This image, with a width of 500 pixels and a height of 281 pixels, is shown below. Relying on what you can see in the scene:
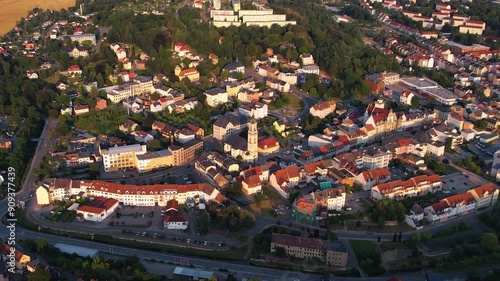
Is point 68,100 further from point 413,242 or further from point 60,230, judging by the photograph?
point 413,242

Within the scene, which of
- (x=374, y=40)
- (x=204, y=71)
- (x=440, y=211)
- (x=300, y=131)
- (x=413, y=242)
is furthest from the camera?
(x=374, y=40)

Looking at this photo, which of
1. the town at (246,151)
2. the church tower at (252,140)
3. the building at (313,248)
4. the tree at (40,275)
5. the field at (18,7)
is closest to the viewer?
the tree at (40,275)

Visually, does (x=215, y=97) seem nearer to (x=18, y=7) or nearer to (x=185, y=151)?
(x=185, y=151)

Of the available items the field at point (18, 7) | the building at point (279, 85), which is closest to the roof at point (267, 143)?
the building at point (279, 85)

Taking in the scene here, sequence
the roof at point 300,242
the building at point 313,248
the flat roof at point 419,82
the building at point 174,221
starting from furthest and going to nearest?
the flat roof at point 419,82 < the building at point 174,221 < the roof at point 300,242 < the building at point 313,248

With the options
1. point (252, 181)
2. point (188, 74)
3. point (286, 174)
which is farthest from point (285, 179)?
point (188, 74)

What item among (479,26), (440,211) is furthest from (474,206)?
(479,26)

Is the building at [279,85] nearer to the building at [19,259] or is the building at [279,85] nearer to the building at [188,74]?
the building at [188,74]

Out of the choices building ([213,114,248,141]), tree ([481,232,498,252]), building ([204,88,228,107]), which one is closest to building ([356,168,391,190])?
tree ([481,232,498,252])
